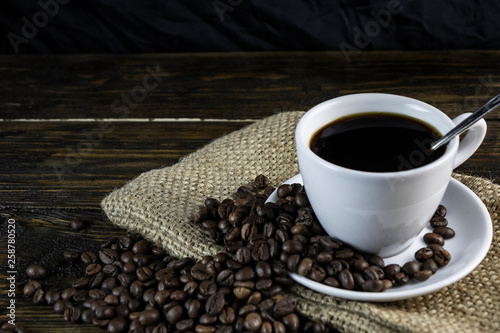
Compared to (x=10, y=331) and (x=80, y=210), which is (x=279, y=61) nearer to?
(x=80, y=210)

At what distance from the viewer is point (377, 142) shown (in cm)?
122

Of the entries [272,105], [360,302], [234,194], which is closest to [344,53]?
[272,105]

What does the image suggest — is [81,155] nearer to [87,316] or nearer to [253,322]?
[87,316]

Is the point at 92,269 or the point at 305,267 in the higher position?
the point at 305,267

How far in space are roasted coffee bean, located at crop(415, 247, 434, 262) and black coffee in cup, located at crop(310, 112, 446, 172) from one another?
0.18 meters

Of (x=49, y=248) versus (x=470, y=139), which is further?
(x=49, y=248)

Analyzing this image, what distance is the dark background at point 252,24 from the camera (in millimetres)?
2445

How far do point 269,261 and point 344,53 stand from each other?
152 centimetres

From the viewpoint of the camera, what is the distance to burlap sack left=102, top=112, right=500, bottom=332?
43.9 inches
